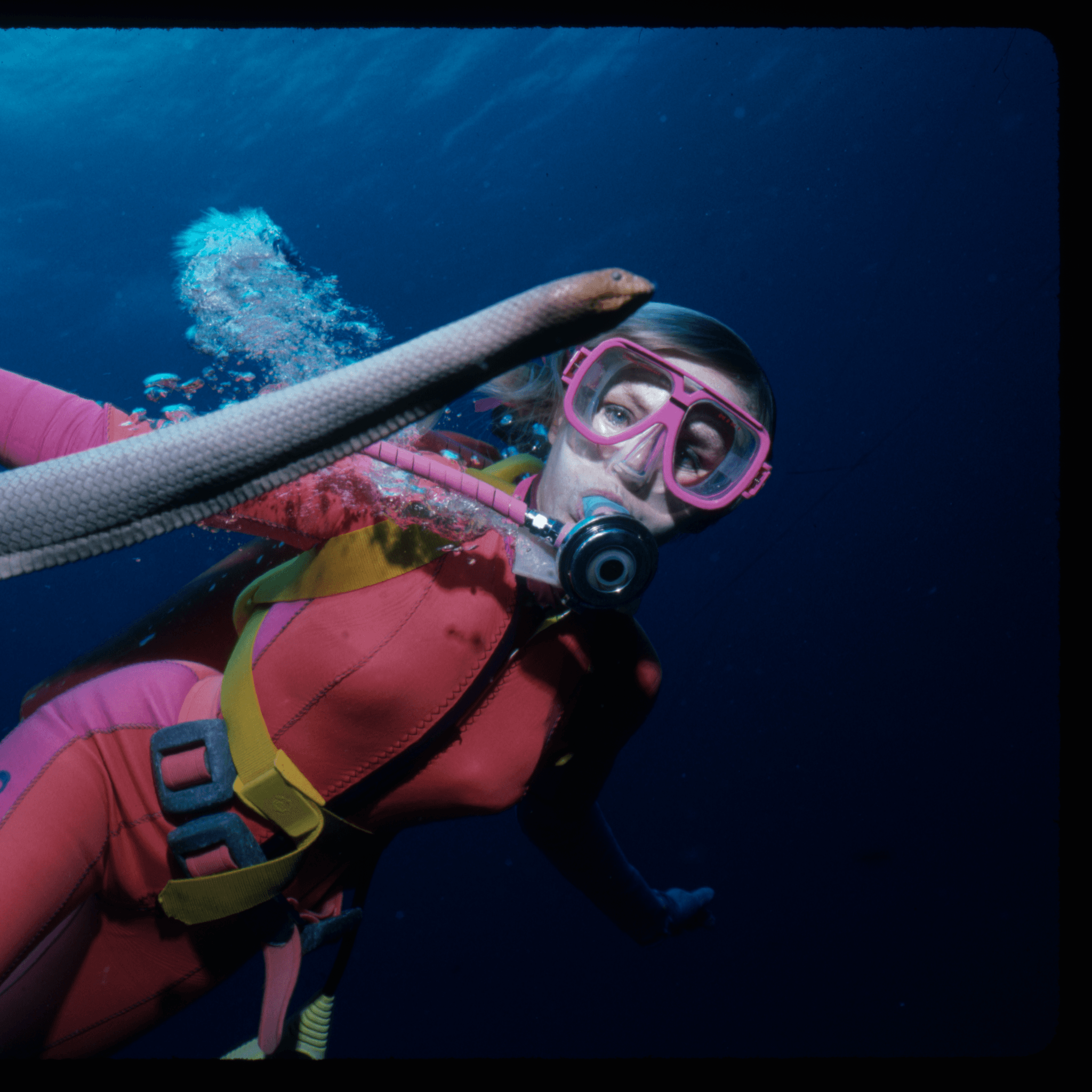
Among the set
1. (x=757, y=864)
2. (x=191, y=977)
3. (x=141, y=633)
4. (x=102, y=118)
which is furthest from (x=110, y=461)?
(x=757, y=864)

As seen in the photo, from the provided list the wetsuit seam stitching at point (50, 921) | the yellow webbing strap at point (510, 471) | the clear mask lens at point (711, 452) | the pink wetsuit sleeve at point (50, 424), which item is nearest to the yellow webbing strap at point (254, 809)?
the wetsuit seam stitching at point (50, 921)

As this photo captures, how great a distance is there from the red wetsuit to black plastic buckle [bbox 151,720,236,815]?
85 millimetres

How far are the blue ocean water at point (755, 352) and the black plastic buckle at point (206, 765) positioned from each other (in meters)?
9.69

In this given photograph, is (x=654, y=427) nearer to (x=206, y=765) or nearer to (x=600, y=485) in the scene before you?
(x=600, y=485)

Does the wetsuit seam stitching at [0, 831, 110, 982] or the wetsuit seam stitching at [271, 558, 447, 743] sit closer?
the wetsuit seam stitching at [0, 831, 110, 982]

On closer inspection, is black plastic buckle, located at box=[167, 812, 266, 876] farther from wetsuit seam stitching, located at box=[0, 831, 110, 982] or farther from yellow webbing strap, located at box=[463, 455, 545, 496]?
yellow webbing strap, located at box=[463, 455, 545, 496]

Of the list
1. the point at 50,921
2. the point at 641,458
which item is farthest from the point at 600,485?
the point at 50,921

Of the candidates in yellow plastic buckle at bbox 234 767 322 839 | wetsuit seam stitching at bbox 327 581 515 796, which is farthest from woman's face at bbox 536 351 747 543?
yellow plastic buckle at bbox 234 767 322 839

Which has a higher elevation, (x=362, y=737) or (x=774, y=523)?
(x=362, y=737)

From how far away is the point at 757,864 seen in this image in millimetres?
16125

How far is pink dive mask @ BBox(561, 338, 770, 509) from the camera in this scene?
5.36 feet

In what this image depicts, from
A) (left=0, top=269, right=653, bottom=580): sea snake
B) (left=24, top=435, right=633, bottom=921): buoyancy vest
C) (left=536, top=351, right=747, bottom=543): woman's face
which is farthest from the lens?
(left=536, top=351, right=747, bottom=543): woman's face

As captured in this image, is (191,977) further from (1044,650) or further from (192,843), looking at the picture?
(1044,650)

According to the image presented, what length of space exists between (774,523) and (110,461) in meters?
26.1
